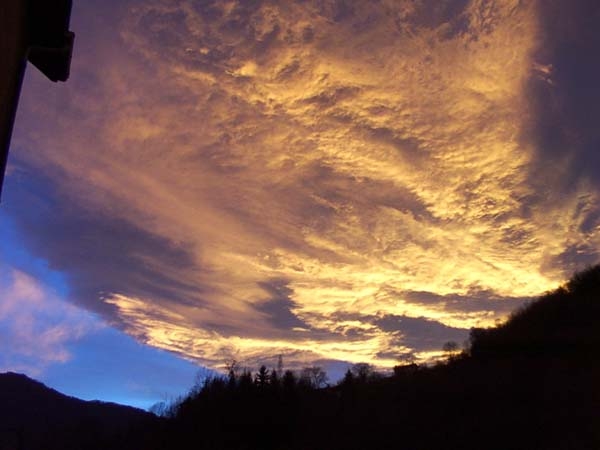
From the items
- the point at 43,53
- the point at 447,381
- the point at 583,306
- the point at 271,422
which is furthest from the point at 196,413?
the point at 43,53

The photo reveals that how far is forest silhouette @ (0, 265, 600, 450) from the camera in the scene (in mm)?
29320

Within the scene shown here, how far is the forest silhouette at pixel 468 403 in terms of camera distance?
29.3m

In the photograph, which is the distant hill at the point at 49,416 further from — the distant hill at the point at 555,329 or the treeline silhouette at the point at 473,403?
the distant hill at the point at 555,329

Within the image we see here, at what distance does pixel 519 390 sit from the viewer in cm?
3456

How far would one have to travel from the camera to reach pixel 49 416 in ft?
460

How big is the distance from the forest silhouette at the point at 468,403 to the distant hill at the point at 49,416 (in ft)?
123

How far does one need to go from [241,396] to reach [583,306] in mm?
43550

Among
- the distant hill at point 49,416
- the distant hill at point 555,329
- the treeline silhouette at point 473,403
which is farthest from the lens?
the distant hill at point 49,416

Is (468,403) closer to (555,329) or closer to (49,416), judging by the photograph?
(555,329)

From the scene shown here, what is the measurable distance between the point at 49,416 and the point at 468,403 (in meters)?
138

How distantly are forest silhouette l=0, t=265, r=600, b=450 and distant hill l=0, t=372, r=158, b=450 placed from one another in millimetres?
37373

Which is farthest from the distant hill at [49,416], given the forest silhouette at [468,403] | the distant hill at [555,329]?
the distant hill at [555,329]

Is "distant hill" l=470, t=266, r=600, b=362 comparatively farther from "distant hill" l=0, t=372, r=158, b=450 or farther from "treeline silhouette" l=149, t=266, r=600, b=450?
"distant hill" l=0, t=372, r=158, b=450

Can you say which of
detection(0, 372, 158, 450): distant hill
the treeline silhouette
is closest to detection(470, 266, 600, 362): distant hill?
the treeline silhouette
